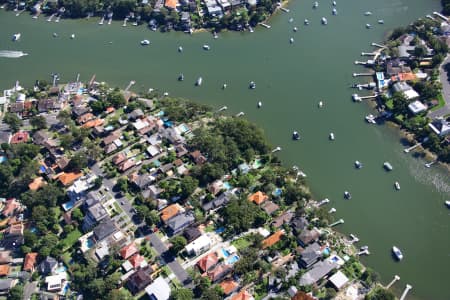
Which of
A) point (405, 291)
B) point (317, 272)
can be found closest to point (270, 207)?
point (317, 272)

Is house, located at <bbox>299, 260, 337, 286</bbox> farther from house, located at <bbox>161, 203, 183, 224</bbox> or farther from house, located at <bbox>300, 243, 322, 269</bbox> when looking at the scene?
house, located at <bbox>161, 203, 183, 224</bbox>

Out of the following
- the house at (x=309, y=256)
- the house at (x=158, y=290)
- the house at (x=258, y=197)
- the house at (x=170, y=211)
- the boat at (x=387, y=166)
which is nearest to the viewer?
the house at (x=158, y=290)

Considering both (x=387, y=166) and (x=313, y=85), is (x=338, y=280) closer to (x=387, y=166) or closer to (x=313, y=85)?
(x=387, y=166)

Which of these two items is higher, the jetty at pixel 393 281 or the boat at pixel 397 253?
the boat at pixel 397 253

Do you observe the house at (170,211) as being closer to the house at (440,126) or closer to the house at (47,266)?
the house at (47,266)

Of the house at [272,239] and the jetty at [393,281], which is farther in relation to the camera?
the house at [272,239]

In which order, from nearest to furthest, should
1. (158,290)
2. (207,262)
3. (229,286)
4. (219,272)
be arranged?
1. (158,290)
2. (229,286)
3. (219,272)
4. (207,262)

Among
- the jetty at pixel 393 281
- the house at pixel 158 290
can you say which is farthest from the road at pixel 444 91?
the house at pixel 158 290
